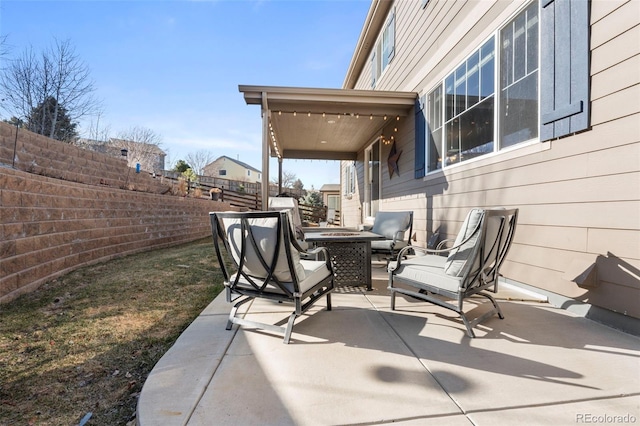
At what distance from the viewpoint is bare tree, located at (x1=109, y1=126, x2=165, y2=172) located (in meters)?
19.3

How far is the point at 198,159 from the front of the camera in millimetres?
31781

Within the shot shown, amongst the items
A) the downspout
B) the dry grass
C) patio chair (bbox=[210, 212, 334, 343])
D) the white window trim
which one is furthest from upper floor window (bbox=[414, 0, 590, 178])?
the dry grass

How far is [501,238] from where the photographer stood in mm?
2469

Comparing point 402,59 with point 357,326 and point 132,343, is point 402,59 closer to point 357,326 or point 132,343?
point 357,326

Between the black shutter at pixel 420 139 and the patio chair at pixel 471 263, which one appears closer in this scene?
the patio chair at pixel 471 263

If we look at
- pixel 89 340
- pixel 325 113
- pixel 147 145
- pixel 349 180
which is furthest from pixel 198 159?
pixel 89 340

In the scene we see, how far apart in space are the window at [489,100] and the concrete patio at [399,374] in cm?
204

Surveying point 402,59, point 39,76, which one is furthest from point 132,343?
point 39,76

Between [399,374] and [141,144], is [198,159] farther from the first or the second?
[399,374]

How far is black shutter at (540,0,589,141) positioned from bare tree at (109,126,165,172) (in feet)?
68.1

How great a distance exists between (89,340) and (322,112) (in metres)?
4.93

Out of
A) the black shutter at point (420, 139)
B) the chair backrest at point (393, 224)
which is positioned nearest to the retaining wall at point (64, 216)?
the chair backrest at point (393, 224)

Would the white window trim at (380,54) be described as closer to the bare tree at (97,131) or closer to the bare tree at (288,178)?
the bare tree at (97,131)

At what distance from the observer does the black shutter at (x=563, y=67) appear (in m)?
2.48
